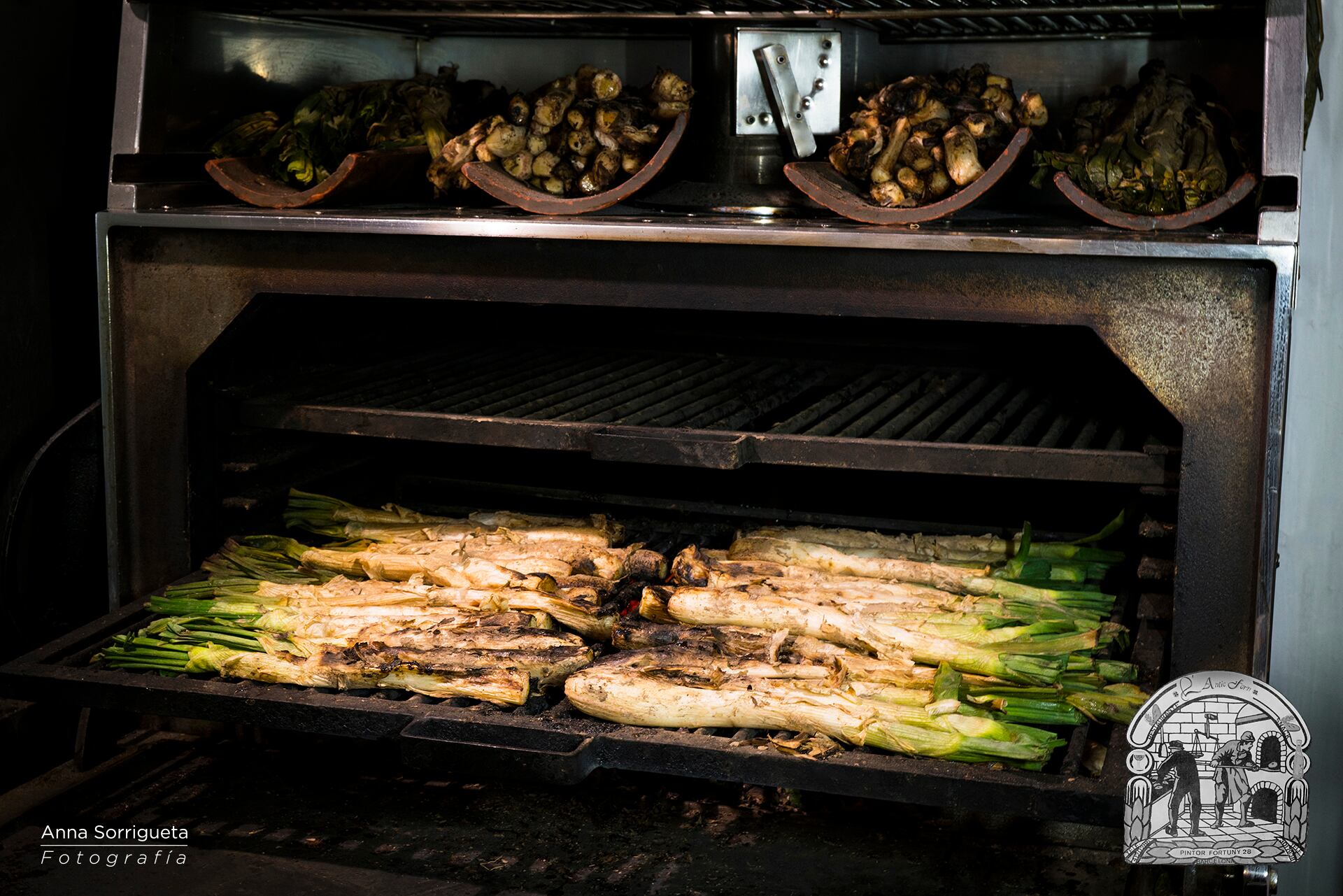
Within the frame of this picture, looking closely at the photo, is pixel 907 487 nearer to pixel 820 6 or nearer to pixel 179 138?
pixel 820 6

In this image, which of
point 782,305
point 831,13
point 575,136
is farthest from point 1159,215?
point 575,136

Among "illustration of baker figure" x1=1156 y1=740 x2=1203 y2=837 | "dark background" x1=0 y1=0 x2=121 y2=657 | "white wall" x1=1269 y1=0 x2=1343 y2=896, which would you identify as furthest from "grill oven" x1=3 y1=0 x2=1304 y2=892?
"dark background" x1=0 y1=0 x2=121 y2=657

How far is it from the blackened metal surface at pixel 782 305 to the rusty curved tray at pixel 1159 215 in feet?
0.46

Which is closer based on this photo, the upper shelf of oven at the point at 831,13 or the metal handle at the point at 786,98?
the upper shelf of oven at the point at 831,13

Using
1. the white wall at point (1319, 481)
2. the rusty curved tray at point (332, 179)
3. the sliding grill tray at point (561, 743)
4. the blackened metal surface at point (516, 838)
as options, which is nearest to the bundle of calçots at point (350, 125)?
the rusty curved tray at point (332, 179)

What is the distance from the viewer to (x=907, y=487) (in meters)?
4.23

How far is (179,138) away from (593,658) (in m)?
1.79

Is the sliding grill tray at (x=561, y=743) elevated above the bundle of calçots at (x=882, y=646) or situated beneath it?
situated beneath

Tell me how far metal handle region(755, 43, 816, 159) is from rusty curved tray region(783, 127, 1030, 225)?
0.85 feet

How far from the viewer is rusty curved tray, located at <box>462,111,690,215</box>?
3.23 m

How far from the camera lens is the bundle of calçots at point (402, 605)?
3.05 meters

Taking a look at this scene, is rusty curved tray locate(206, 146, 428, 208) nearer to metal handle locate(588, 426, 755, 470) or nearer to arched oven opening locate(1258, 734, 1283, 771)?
metal handle locate(588, 426, 755, 470)

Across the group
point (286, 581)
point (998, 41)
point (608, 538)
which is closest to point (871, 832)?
point (608, 538)

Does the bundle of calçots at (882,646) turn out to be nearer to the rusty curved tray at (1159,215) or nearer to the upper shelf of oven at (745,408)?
the upper shelf of oven at (745,408)
